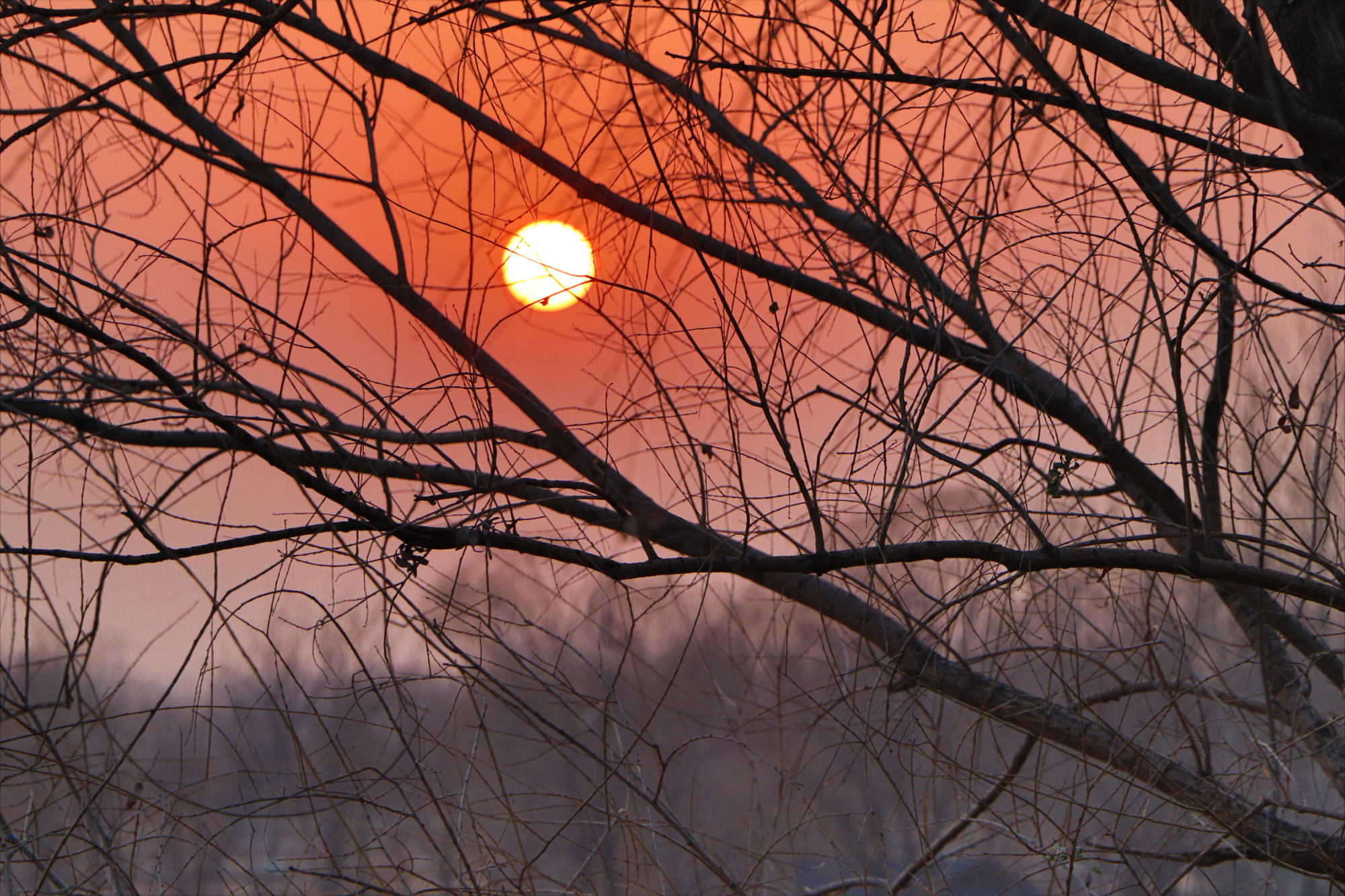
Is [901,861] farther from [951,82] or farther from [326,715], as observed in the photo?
[951,82]

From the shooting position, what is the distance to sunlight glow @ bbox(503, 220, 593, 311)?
1.51 m

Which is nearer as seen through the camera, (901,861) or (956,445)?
(956,445)

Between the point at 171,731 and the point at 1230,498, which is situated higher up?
the point at 1230,498

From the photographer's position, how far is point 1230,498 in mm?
1729

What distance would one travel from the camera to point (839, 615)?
1866mm

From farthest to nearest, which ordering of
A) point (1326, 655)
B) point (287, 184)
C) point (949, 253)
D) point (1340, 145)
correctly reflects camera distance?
point (287, 184)
point (1326, 655)
point (949, 253)
point (1340, 145)

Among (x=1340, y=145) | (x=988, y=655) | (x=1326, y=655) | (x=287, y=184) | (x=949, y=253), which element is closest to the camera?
(x=1340, y=145)

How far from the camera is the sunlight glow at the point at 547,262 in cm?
151

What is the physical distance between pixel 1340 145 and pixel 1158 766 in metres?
1.00

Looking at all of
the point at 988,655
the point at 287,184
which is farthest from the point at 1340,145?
the point at 287,184

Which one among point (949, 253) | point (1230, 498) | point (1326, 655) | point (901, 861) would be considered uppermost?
point (949, 253)

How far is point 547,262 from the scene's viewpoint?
154cm

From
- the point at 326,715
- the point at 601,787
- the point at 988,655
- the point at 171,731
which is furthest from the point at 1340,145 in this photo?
the point at 171,731

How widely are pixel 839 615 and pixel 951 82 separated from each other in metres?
0.95
